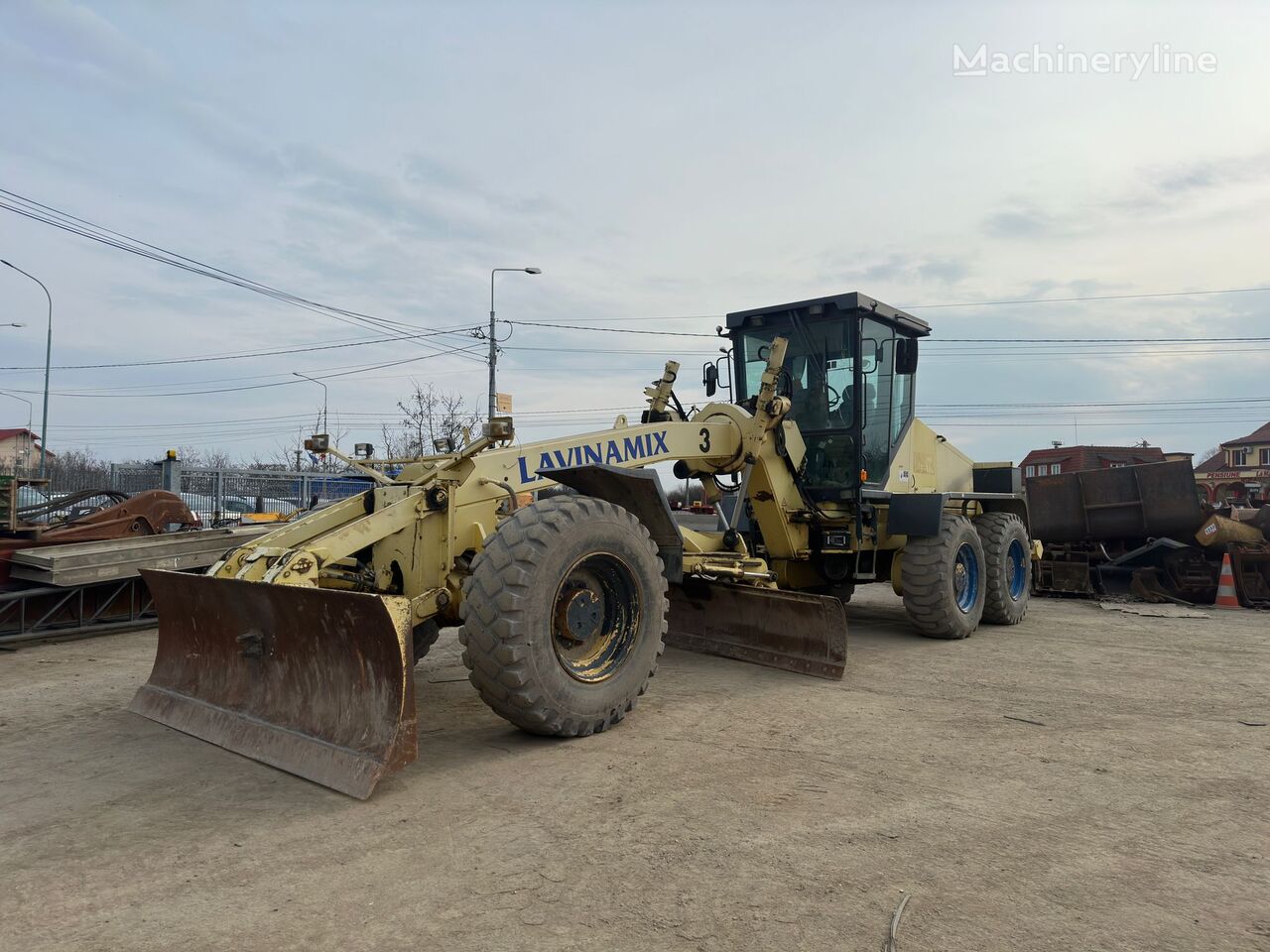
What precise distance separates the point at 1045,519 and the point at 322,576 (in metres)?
11.1

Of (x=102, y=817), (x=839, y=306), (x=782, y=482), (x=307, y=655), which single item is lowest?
(x=102, y=817)

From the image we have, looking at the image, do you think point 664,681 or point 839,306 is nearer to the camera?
point 664,681

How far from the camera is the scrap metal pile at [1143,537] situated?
446 inches

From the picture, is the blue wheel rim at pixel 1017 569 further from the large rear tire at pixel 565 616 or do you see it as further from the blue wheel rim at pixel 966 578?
the large rear tire at pixel 565 616

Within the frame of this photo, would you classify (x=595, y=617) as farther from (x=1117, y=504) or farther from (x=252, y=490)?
(x=252, y=490)

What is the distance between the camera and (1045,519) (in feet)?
42.0

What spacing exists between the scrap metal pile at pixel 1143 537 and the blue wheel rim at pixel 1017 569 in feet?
10.2

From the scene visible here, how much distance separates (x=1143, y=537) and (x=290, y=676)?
11829 millimetres

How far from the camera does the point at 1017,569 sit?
986cm

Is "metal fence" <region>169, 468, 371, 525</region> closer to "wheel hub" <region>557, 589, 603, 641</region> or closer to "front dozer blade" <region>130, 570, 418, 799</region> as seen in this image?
"front dozer blade" <region>130, 570, 418, 799</region>

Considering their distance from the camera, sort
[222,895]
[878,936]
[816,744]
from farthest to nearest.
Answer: [816,744] → [222,895] → [878,936]

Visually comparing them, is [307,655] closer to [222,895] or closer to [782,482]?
[222,895]

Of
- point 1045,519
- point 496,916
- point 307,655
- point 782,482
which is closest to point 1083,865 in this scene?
point 496,916

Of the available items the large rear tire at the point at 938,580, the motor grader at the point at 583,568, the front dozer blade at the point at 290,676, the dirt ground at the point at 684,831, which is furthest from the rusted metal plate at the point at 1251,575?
the front dozer blade at the point at 290,676
